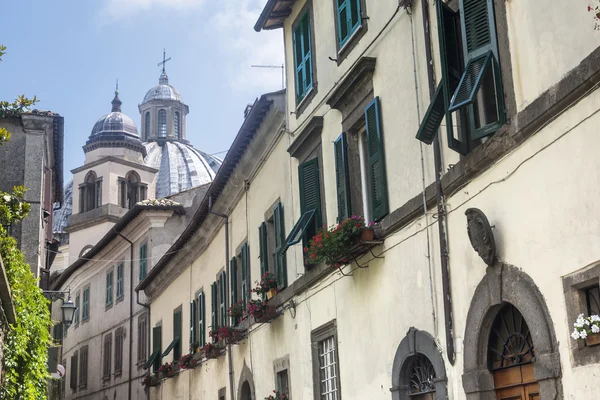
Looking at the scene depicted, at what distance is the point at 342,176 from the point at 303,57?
3216mm

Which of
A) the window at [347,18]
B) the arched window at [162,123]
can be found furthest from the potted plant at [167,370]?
the arched window at [162,123]

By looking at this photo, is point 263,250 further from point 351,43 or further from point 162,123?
point 162,123

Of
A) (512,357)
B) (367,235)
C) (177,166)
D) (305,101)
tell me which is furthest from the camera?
(177,166)

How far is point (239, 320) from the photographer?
1955 cm

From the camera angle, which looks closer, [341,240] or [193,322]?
[341,240]

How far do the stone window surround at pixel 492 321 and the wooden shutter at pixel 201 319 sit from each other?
50.1 ft

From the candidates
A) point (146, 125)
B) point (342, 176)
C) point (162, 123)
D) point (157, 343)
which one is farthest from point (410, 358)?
point (146, 125)

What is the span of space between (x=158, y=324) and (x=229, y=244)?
9149mm

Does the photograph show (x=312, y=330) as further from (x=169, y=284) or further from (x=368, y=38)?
(x=169, y=284)

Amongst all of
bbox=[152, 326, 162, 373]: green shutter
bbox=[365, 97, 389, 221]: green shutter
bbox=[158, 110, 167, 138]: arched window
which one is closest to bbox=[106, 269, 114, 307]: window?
bbox=[152, 326, 162, 373]: green shutter

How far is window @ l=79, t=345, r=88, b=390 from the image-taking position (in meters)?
39.7

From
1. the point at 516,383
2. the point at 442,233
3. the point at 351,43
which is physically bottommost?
the point at 516,383

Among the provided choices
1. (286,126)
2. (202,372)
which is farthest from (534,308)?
(202,372)

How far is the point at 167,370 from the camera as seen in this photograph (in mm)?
26312
